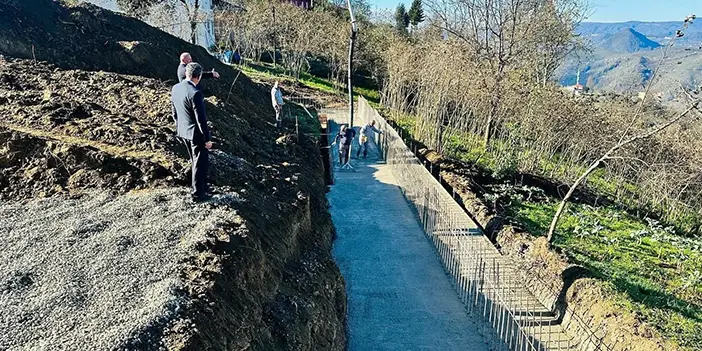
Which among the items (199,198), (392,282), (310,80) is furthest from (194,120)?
(310,80)

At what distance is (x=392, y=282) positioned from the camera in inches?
305

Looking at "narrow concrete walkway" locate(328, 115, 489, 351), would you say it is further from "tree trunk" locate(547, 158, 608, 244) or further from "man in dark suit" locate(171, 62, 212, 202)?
"man in dark suit" locate(171, 62, 212, 202)

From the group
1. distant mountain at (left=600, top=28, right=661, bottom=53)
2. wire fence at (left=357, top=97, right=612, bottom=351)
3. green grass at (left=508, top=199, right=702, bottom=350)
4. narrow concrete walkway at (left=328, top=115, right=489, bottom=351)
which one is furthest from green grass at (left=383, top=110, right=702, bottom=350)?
distant mountain at (left=600, top=28, right=661, bottom=53)

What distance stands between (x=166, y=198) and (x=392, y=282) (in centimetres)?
380

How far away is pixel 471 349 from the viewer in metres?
6.24

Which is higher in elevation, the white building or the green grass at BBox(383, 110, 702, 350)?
the white building

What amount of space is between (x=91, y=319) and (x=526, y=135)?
12.0 metres

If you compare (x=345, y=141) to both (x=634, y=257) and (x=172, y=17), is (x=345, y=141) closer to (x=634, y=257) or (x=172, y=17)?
(x=634, y=257)

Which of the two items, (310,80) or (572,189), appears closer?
(572,189)

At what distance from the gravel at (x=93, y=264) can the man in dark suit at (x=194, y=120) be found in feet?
1.08

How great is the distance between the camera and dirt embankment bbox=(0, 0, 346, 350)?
3785mm

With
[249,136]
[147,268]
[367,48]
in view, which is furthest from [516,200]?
[367,48]

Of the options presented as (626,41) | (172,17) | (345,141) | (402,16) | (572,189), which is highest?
(626,41)

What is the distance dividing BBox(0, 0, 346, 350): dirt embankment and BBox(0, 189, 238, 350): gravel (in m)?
0.02
